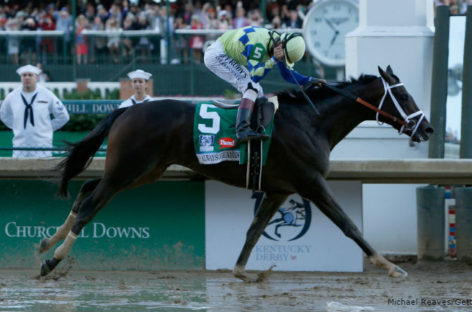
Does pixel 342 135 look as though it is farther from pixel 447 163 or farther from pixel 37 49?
pixel 37 49

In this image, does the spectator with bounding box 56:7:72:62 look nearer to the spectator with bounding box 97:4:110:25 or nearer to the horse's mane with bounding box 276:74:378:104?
the spectator with bounding box 97:4:110:25

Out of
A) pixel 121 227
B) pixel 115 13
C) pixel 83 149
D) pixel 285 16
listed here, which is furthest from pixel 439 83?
pixel 115 13

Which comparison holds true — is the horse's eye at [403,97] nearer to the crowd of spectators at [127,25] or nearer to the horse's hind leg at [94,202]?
the horse's hind leg at [94,202]

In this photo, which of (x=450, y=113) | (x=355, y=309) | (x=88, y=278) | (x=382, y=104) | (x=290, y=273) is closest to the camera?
(x=355, y=309)

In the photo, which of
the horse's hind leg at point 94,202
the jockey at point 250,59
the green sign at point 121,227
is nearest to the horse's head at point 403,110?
the jockey at point 250,59

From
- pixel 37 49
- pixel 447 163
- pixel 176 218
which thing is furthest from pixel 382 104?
pixel 37 49

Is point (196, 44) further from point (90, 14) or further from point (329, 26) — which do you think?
point (329, 26)

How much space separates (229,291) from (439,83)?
4.03 m

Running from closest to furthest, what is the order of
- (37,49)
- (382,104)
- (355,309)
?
(355,309)
(382,104)
(37,49)

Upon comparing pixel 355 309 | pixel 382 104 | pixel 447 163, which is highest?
pixel 382 104

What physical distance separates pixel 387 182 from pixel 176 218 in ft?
8.51

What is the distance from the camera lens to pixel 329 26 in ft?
53.7

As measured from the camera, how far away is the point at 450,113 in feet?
38.8

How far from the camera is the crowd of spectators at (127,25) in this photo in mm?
21344
